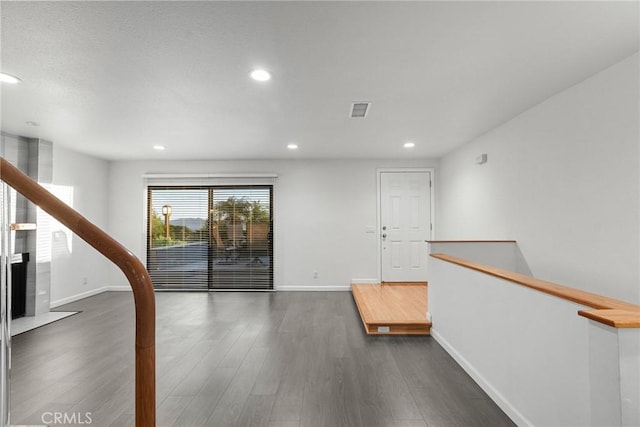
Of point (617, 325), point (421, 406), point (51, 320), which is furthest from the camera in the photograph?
point (51, 320)

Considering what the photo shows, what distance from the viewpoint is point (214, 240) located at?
5793mm

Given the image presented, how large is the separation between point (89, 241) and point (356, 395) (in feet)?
7.07

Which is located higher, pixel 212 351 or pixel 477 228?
pixel 477 228

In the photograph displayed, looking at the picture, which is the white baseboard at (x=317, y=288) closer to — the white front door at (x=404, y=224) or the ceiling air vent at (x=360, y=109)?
the white front door at (x=404, y=224)

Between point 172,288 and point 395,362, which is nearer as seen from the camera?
point 395,362

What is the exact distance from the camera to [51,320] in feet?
13.3

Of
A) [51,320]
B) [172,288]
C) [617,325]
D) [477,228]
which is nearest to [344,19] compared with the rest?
[617,325]

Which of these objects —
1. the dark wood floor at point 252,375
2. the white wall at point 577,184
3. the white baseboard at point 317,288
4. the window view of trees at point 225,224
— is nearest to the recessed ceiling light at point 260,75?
the dark wood floor at point 252,375

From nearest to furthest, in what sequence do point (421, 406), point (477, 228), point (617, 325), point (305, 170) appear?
point (617, 325)
point (421, 406)
point (477, 228)
point (305, 170)

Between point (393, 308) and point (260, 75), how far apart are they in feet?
10.6

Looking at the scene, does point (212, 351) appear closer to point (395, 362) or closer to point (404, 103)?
point (395, 362)

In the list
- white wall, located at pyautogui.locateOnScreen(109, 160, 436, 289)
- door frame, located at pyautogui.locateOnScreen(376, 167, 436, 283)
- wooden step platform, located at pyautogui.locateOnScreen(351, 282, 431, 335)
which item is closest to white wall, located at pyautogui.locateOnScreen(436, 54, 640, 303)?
wooden step platform, located at pyautogui.locateOnScreen(351, 282, 431, 335)

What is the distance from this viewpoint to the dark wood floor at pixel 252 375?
6.75 feet

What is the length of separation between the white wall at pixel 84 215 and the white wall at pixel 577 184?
20.8 ft
